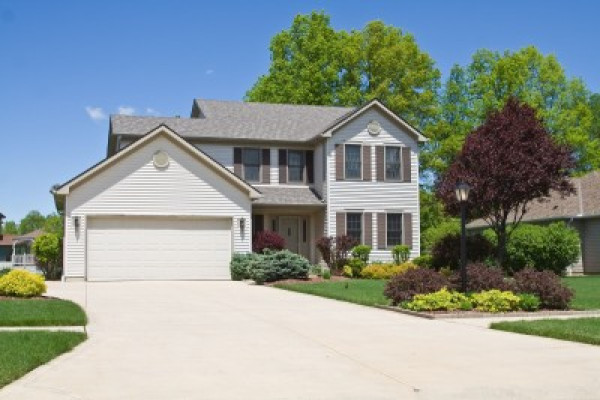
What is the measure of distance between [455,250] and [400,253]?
5.63m

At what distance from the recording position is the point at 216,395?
7.80m

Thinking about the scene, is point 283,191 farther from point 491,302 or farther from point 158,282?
point 491,302

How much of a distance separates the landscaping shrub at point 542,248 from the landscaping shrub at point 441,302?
16055 millimetres

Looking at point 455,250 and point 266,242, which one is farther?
point 266,242

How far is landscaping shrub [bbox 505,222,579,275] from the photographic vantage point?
3128 cm

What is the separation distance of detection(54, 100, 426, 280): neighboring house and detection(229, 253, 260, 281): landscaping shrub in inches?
27.2

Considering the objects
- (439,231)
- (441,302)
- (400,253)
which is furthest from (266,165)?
(441,302)

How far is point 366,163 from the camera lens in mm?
34406

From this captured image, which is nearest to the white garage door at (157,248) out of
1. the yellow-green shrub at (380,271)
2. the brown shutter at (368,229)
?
the yellow-green shrub at (380,271)

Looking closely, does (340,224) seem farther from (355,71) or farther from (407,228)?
(355,71)

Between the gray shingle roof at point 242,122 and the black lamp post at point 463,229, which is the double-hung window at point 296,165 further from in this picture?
the black lamp post at point 463,229

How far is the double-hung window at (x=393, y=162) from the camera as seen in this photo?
34875mm

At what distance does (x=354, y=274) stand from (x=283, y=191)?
5.89 m

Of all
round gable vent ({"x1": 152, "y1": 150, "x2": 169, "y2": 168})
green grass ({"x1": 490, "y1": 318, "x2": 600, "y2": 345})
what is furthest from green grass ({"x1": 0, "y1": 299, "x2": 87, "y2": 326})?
round gable vent ({"x1": 152, "y1": 150, "x2": 169, "y2": 168})
